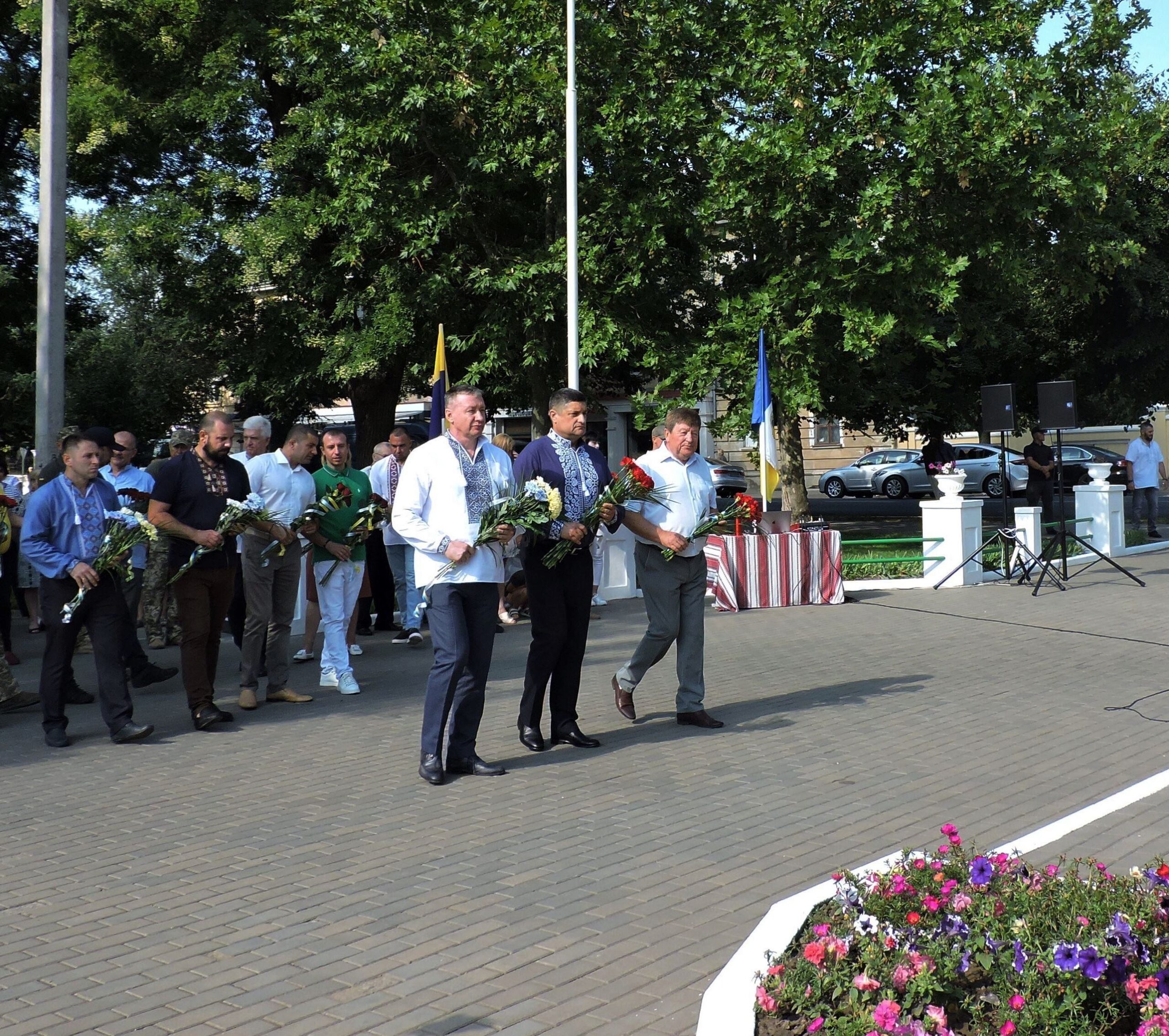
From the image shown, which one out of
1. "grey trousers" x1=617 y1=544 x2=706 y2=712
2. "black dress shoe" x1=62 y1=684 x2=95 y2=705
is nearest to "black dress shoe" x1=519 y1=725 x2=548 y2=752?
"grey trousers" x1=617 y1=544 x2=706 y2=712

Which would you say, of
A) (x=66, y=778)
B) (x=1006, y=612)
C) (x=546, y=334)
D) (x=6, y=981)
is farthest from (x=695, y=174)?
(x=6, y=981)

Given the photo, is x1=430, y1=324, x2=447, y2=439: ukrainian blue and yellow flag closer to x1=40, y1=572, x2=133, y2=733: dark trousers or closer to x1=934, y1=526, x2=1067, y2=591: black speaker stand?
x1=40, y1=572, x2=133, y2=733: dark trousers

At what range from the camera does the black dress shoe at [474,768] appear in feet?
23.1

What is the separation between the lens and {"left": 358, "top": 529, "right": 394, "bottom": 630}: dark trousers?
42.9 feet

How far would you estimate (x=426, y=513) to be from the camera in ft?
23.0

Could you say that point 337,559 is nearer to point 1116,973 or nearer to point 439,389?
point 439,389

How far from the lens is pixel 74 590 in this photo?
814 centimetres

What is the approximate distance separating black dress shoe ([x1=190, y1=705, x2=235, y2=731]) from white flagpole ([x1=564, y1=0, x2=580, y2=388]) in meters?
10.3

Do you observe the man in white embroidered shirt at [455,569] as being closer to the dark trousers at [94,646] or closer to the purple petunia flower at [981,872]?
the dark trousers at [94,646]

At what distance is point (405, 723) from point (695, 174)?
14.3m

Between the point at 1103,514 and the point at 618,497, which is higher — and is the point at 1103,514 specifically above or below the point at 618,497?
below

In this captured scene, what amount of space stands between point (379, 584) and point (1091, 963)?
10318mm

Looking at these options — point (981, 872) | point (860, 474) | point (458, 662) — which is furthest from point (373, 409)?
point (860, 474)

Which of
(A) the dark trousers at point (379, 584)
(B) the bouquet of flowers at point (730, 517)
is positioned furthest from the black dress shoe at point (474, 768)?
(A) the dark trousers at point (379, 584)
